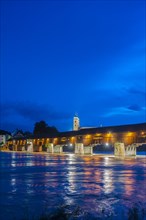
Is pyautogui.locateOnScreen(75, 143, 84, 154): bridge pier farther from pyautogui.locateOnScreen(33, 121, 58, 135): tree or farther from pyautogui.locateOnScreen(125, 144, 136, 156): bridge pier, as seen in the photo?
pyautogui.locateOnScreen(33, 121, 58, 135): tree

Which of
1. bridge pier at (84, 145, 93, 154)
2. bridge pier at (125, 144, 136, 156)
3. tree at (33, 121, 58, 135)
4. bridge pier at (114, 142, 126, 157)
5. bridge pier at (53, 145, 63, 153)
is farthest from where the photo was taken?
tree at (33, 121, 58, 135)

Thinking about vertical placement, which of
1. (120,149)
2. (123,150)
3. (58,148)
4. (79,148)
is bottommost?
(123,150)

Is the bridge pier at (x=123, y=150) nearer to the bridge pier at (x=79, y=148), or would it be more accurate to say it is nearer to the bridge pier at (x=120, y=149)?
the bridge pier at (x=120, y=149)

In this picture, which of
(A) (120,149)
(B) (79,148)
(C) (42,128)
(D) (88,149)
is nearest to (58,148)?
(B) (79,148)

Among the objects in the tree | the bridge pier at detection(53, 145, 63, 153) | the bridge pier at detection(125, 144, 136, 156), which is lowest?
the bridge pier at detection(125, 144, 136, 156)

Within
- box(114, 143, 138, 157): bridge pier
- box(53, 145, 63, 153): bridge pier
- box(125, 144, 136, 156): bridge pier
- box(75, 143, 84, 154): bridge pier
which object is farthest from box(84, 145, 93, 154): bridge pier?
box(53, 145, 63, 153): bridge pier

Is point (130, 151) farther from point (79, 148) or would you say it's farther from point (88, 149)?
point (79, 148)

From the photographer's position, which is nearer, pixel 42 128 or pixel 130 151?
pixel 130 151

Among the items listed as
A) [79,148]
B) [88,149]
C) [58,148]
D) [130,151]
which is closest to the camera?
[130,151]

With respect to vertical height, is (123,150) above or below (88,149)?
below

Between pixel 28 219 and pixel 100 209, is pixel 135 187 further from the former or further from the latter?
pixel 28 219

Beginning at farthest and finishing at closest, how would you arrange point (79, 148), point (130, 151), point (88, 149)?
point (79, 148) → point (88, 149) → point (130, 151)

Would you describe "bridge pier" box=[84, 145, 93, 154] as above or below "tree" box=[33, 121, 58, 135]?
below

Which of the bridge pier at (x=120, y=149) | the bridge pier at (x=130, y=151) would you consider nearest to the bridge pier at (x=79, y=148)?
the bridge pier at (x=120, y=149)
